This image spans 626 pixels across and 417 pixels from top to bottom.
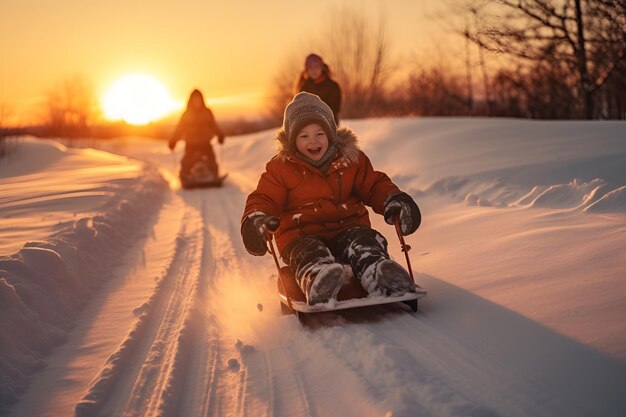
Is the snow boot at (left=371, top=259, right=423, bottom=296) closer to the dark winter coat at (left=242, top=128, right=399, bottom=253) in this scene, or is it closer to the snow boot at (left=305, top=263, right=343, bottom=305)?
the snow boot at (left=305, top=263, right=343, bottom=305)

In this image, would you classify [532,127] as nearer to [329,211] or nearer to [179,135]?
[329,211]

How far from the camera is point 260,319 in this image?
3.71 metres

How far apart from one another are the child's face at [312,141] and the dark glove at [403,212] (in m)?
0.63

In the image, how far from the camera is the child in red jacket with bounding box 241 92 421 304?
149 inches

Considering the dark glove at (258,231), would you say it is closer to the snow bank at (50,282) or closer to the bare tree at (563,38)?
the snow bank at (50,282)

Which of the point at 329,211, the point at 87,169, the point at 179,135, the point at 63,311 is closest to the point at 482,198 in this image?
the point at 329,211

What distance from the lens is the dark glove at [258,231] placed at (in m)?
3.75

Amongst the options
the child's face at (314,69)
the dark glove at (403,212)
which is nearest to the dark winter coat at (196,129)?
the child's face at (314,69)

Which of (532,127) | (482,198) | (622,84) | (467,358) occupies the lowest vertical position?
(467,358)

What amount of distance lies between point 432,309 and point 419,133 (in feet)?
25.7

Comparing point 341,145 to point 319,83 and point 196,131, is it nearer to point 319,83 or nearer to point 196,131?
point 319,83

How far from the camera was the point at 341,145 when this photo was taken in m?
4.30

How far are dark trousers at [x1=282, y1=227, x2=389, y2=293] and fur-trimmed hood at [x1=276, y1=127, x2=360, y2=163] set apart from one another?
59 cm

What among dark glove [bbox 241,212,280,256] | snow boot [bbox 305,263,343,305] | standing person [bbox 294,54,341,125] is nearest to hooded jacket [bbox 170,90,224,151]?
standing person [bbox 294,54,341,125]
